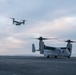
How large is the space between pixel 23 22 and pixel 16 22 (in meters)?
1.80

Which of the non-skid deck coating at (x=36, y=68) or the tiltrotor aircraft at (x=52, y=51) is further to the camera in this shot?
the tiltrotor aircraft at (x=52, y=51)

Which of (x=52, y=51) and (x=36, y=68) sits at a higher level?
(x=52, y=51)

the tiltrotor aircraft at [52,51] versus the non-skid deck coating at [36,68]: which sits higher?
the tiltrotor aircraft at [52,51]

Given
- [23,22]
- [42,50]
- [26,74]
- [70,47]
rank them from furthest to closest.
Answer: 1. [70,47]
2. [42,50]
3. [23,22]
4. [26,74]

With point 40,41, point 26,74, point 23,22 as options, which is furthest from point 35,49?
point 26,74

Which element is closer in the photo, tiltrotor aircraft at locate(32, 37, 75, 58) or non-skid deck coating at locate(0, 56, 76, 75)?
non-skid deck coating at locate(0, 56, 76, 75)

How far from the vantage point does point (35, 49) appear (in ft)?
328

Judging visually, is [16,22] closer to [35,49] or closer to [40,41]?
[40,41]

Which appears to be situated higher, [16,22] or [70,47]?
[16,22]

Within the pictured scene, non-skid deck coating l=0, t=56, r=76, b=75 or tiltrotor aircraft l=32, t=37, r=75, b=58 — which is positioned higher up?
tiltrotor aircraft l=32, t=37, r=75, b=58

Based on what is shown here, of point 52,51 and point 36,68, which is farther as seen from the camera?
point 52,51

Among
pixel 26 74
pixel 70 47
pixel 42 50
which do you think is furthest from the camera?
pixel 70 47

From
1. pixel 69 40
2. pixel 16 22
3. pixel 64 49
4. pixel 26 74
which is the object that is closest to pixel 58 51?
pixel 64 49

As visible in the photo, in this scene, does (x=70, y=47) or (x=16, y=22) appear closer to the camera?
(x=16, y=22)
